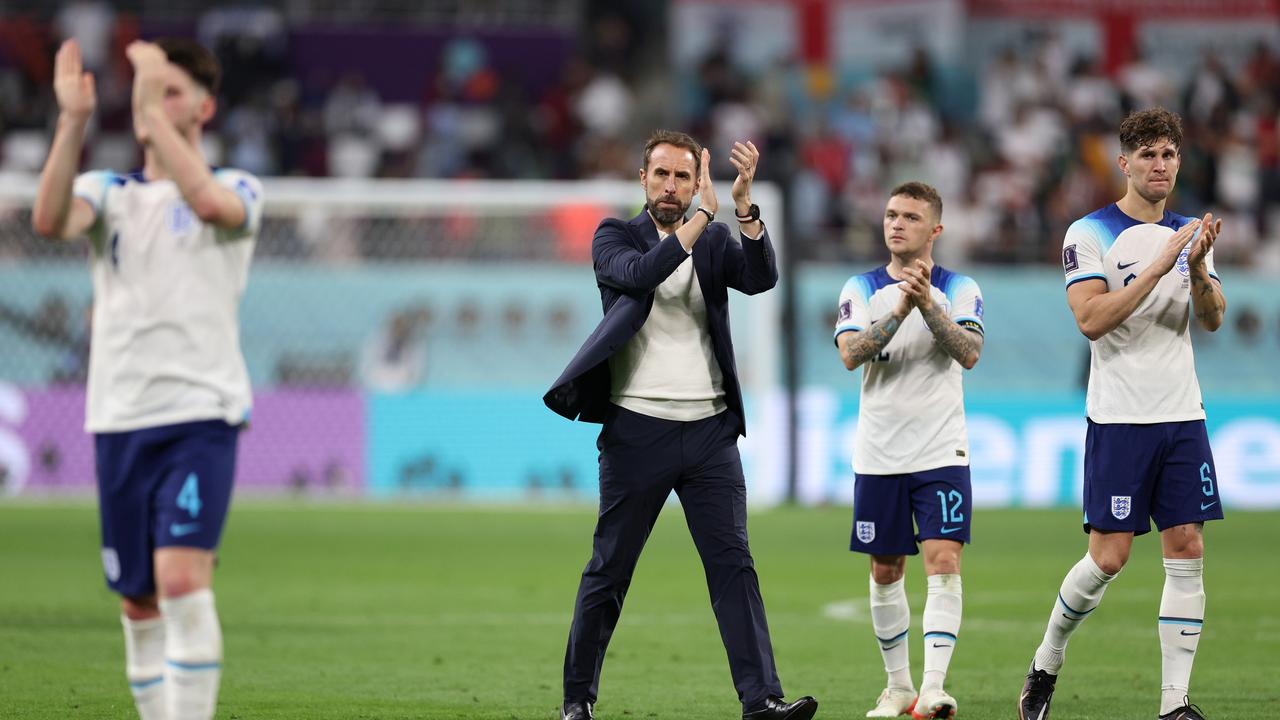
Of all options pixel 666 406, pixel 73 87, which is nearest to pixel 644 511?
pixel 666 406

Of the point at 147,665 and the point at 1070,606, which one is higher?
the point at 147,665

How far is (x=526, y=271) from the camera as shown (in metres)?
20.5

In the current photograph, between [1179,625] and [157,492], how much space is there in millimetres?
4105

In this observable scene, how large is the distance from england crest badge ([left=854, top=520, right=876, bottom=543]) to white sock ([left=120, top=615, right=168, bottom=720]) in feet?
10.1

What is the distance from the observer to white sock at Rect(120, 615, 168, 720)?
17.8 ft

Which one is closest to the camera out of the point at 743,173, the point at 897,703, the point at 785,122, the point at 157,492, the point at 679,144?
the point at 157,492

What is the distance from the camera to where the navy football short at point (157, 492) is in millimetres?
5246

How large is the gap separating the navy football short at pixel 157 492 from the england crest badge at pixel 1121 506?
11.9 ft

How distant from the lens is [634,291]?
21.8ft

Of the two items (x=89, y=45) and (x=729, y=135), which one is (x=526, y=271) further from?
(x=89, y=45)

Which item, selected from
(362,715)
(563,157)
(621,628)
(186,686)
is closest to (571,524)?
(621,628)

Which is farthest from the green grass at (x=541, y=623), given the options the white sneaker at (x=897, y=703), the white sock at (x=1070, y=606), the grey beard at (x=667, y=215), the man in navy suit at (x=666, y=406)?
the grey beard at (x=667, y=215)

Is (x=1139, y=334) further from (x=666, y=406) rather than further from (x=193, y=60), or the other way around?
(x=193, y=60)

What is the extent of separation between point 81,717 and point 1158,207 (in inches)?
198
